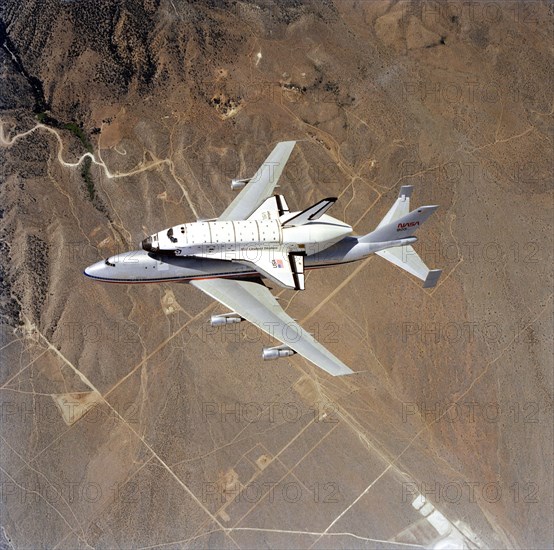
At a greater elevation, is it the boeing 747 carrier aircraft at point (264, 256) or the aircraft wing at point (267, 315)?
the boeing 747 carrier aircraft at point (264, 256)

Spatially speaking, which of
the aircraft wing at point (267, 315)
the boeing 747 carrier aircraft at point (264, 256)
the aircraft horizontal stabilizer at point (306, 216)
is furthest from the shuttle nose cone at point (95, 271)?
the aircraft horizontal stabilizer at point (306, 216)

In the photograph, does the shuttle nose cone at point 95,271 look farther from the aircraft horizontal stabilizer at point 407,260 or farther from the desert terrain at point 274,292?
the aircraft horizontal stabilizer at point 407,260

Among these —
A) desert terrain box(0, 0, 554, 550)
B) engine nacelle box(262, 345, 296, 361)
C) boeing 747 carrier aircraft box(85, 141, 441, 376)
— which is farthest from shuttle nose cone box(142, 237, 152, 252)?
engine nacelle box(262, 345, 296, 361)

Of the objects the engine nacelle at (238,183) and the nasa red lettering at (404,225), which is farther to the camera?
the engine nacelle at (238,183)

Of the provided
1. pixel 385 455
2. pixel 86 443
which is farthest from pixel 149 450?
pixel 385 455

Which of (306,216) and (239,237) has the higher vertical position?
(306,216)

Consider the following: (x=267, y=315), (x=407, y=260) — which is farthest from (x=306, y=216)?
(x=407, y=260)

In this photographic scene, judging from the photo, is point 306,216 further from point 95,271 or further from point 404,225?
point 95,271
